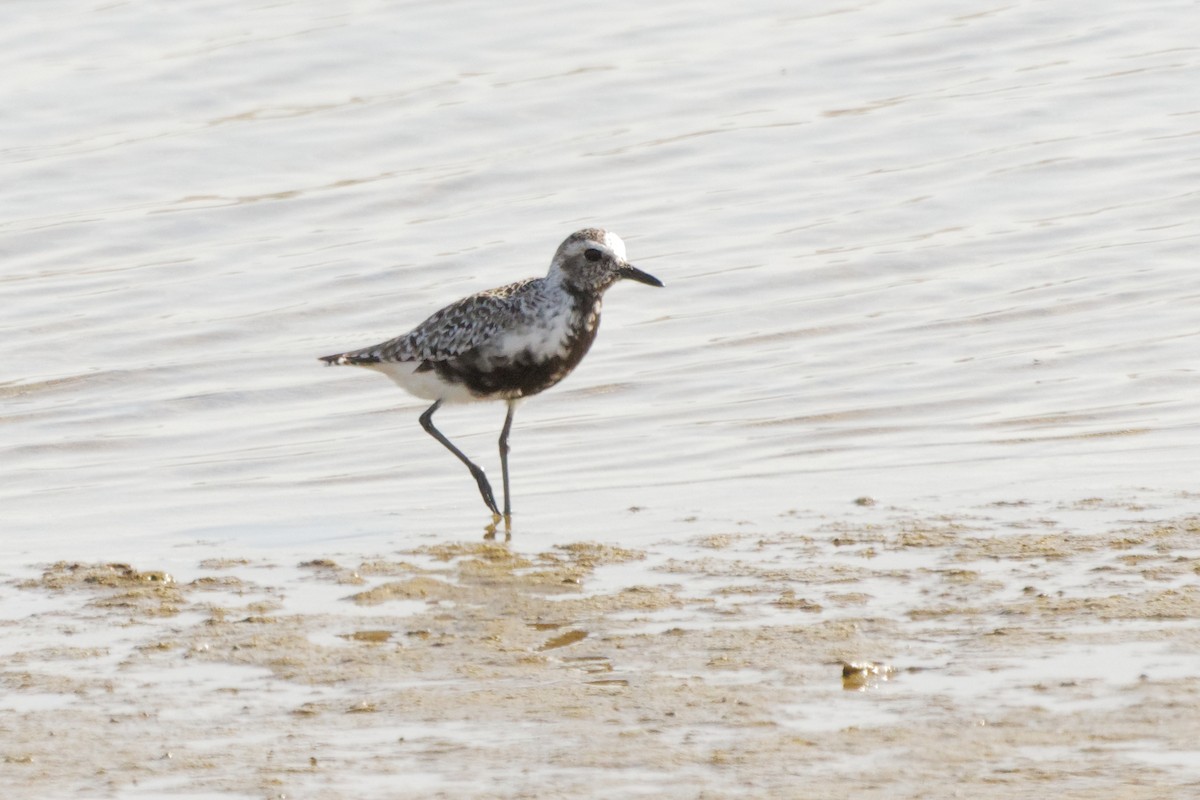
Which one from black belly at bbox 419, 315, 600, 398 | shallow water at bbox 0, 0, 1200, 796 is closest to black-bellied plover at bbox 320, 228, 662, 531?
black belly at bbox 419, 315, 600, 398

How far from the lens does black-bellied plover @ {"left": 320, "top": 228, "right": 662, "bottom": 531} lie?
937cm

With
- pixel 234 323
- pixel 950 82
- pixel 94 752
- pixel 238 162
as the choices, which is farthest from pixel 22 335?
pixel 950 82

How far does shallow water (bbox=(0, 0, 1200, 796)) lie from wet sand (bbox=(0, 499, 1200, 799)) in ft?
0.29

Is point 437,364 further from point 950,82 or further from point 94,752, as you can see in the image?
point 950,82

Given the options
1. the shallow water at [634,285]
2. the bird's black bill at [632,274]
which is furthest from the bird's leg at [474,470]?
the bird's black bill at [632,274]

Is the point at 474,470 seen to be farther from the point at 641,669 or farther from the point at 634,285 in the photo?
the point at 634,285

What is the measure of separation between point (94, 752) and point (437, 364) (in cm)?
424

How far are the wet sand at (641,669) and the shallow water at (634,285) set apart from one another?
0.09m

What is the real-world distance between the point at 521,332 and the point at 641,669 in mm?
3397

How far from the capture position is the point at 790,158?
54.6 ft

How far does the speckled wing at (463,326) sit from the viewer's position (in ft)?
30.9

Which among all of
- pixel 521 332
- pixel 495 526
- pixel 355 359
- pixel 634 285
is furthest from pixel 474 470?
pixel 634 285

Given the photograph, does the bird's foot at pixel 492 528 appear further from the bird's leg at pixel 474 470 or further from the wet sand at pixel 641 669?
the wet sand at pixel 641 669

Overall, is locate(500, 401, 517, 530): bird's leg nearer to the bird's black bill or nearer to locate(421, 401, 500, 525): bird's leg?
locate(421, 401, 500, 525): bird's leg
